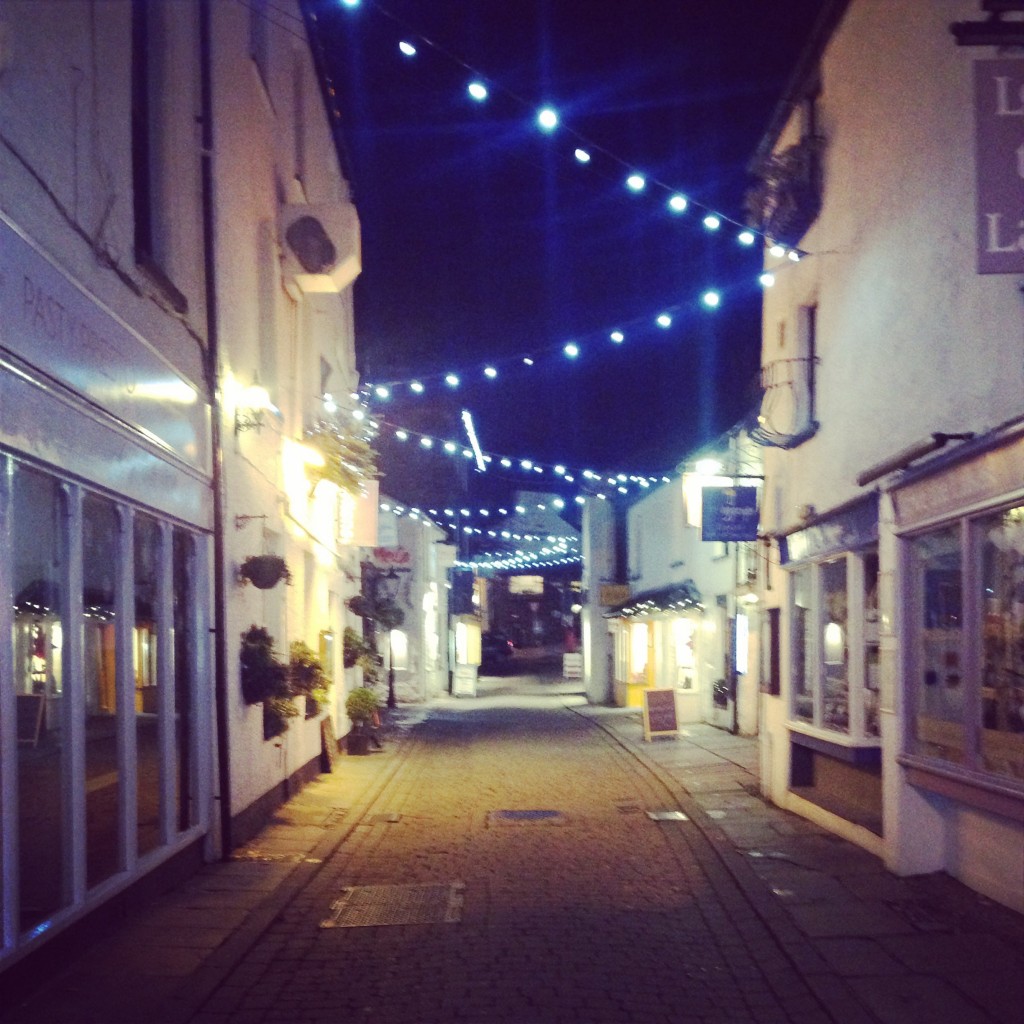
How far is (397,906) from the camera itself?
7742 millimetres

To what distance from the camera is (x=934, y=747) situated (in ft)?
26.6

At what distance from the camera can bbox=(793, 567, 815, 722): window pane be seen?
37.8ft

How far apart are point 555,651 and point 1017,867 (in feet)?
221

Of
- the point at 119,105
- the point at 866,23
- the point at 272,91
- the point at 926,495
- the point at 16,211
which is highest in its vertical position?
the point at 272,91

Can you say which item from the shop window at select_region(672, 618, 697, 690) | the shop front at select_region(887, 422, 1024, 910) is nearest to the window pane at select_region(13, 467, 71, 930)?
the shop front at select_region(887, 422, 1024, 910)

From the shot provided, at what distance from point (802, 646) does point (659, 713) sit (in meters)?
7.07

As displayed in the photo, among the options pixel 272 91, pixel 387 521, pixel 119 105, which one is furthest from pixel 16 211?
pixel 387 521

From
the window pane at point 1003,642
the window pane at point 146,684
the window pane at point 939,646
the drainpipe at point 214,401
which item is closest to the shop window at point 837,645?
the window pane at point 939,646

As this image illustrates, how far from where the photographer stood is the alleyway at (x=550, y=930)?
220 inches

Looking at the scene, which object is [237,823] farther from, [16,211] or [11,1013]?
[16,211]

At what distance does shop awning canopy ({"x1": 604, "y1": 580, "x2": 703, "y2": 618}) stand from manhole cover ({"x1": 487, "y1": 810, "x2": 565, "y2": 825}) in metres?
10.9

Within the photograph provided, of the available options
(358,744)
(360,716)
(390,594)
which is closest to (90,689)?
(360,716)

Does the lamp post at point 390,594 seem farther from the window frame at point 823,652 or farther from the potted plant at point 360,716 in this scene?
the window frame at point 823,652

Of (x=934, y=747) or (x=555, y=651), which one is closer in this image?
(x=934, y=747)
